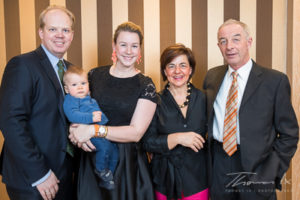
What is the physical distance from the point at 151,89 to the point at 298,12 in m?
1.75

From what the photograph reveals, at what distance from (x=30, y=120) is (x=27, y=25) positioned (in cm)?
175

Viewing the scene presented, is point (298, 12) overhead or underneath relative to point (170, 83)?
overhead

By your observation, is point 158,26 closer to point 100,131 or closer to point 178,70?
point 178,70

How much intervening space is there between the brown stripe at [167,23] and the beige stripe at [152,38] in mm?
46

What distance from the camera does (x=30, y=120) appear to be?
163cm

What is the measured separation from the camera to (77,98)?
172 centimetres

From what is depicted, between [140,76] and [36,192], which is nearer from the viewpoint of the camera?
[36,192]

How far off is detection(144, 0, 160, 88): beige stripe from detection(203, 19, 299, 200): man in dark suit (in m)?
0.99

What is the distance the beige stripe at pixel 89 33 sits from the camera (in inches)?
113

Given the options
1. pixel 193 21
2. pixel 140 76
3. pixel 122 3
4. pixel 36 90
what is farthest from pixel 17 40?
pixel 193 21

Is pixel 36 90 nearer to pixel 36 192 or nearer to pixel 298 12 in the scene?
pixel 36 192

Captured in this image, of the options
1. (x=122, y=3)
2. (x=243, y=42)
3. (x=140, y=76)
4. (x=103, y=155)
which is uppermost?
(x=122, y=3)

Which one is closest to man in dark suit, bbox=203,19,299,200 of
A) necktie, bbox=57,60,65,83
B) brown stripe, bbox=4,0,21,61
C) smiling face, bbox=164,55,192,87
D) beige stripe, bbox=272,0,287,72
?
smiling face, bbox=164,55,192,87

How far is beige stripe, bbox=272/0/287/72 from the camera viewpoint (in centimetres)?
272
